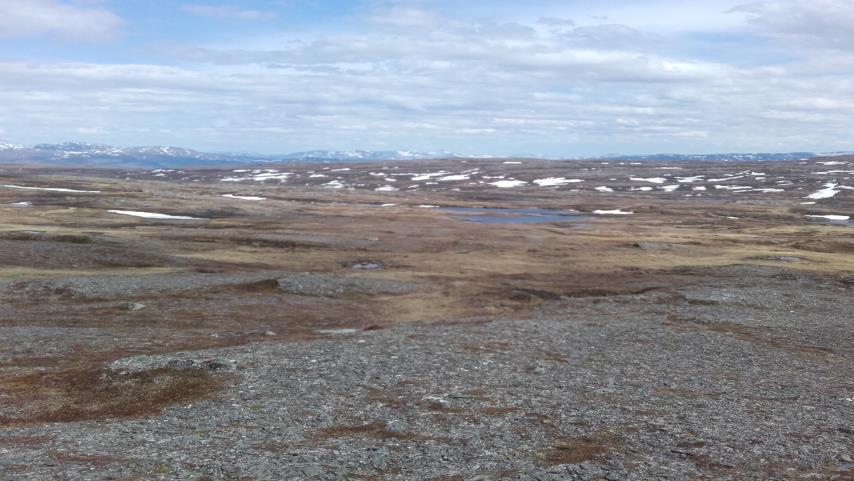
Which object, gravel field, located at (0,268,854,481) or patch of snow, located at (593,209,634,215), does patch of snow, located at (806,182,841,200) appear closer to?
patch of snow, located at (593,209,634,215)

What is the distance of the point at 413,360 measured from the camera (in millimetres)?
32375

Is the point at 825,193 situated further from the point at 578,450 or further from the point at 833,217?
the point at 578,450

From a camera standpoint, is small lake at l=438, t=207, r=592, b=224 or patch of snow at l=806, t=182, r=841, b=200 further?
patch of snow at l=806, t=182, r=841, b=200

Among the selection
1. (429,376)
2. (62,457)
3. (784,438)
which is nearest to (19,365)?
(62,457)

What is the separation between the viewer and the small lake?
133 meters

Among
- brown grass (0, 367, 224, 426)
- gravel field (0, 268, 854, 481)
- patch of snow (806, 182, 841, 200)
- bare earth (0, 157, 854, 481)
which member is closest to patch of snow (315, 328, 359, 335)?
bare earth (0, 157, 854, 481)

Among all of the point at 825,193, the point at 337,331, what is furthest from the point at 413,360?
the point at 825,193

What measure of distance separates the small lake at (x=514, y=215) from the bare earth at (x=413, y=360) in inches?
1857

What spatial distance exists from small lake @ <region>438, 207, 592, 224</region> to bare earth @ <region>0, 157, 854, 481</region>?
4716cm

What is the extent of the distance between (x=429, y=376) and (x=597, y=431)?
8515mm

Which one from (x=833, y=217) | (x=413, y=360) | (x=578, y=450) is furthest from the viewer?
(x=833, y=217)

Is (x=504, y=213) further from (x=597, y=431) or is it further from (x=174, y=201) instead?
(x=597, y=431)

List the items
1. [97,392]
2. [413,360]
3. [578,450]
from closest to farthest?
[578,450] < [97,392] < [413,360]

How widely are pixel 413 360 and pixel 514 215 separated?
115452 mm
